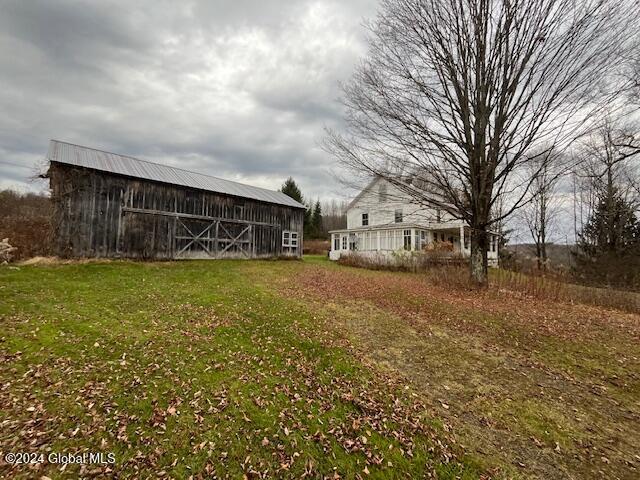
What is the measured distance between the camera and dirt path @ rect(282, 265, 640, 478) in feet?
10.6

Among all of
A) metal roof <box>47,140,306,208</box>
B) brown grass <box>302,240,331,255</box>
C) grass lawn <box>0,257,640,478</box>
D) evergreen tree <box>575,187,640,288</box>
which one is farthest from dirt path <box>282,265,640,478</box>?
brown grass <box>302,240,331,255</box>

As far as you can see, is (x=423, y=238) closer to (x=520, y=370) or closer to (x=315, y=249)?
(x=315, y=249)

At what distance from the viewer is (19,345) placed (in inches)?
179

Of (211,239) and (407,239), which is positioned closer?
(211,239)

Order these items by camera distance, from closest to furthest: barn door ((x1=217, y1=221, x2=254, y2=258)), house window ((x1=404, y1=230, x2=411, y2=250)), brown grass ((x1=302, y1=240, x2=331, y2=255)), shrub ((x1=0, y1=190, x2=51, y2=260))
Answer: shrub ((x1=0, y1=190, x2=51, y2=260)), barn door ((x1=217, y1=221, x2=254, y2=258)), house window ((x1=404, y1=230, x2=411, y2=250)), brown grass ((x1=302, y1=240, x2=331, y2=255))

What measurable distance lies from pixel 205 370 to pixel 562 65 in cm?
1235

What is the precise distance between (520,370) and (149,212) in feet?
55.9

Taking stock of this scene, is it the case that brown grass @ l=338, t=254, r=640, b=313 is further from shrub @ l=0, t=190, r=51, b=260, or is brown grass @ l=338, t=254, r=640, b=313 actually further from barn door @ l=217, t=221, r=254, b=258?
shrub @ l=0, t=190, r=51, b=260

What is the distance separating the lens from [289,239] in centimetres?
2252

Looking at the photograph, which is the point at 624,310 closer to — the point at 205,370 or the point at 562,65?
the point at 562,65

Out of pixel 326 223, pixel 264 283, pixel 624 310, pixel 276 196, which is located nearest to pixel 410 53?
pixel 264 283

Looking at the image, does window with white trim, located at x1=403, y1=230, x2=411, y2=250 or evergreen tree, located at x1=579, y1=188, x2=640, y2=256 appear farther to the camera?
window with white trim, located at x1=403, y1=230, x2=411, y2=250

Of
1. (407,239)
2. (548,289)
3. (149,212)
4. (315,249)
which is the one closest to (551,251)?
(407,239)

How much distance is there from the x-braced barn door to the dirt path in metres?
A: 10.9
